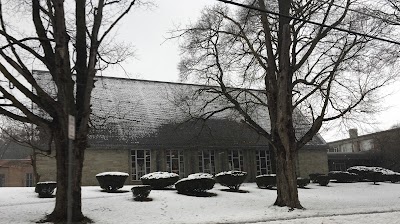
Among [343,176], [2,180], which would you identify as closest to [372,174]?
[343,176]

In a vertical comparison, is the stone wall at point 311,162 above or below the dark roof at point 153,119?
below

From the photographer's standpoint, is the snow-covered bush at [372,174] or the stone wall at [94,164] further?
the snow-covered bush at [372,174]

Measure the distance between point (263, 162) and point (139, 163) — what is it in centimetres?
1118

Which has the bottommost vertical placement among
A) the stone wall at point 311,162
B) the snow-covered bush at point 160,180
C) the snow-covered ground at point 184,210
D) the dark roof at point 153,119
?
the snow-covered ground at point 184,210

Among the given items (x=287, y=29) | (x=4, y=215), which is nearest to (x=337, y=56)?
(x=287, y=29)

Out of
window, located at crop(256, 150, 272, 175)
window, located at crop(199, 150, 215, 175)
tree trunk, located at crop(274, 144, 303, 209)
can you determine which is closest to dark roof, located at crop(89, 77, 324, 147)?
window, located at crop(199, 150, 215, 175)

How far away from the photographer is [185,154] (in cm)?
3103

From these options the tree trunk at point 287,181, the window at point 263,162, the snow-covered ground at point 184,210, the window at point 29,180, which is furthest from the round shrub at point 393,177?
the window at point 29,180

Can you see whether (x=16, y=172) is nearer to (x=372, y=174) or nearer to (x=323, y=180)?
(x=323, y=180)

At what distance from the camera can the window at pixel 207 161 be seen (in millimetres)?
31656

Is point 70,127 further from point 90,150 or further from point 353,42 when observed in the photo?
point 90,150

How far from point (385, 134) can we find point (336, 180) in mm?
20317

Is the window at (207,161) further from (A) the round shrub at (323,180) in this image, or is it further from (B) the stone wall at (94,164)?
(A) the round shrub at (323,180)

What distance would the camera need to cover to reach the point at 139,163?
29172mm
